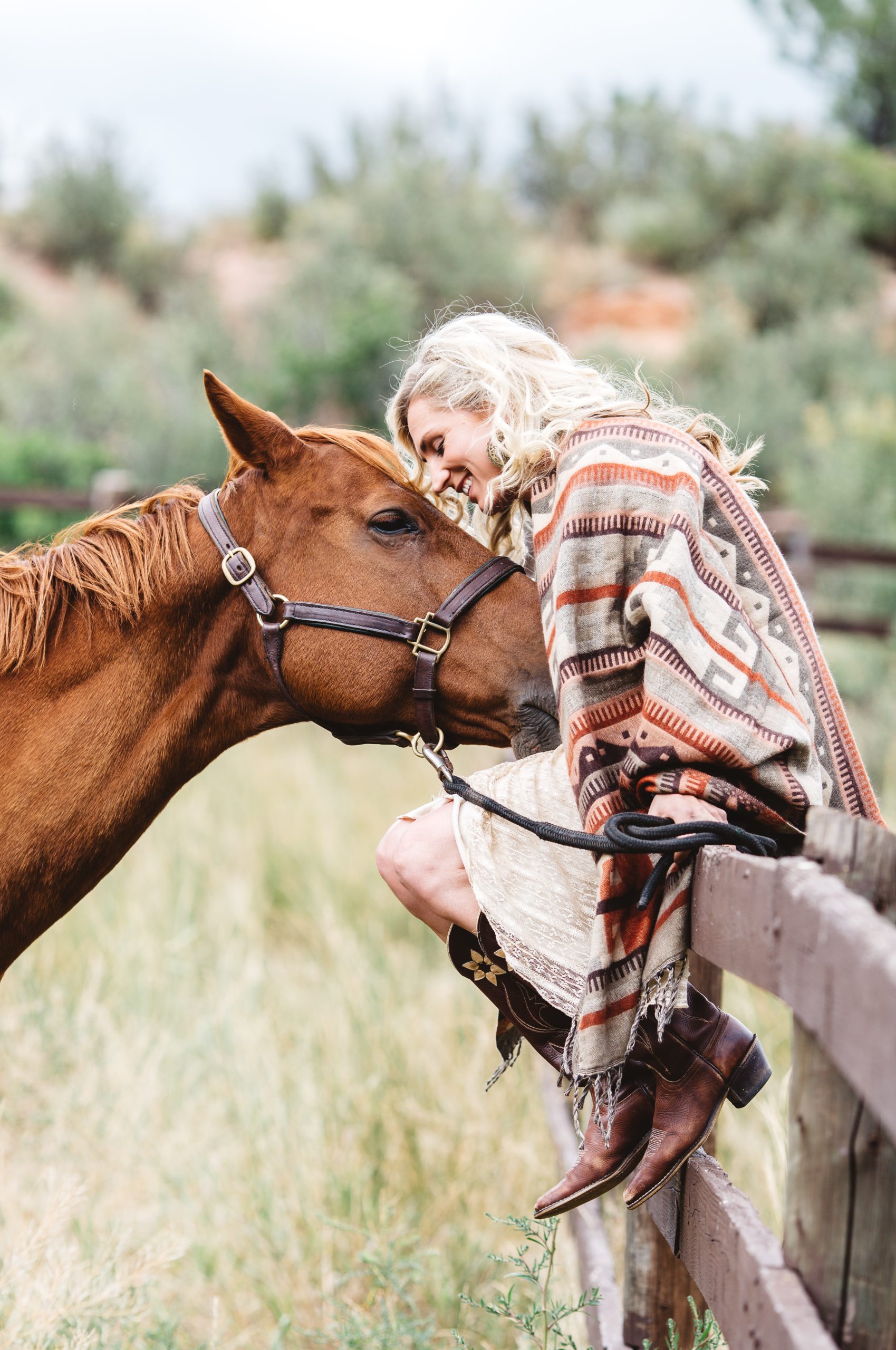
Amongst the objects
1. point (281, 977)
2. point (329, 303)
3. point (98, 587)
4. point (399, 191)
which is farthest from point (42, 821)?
point (399, 191)

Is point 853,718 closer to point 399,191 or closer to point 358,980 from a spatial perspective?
point 358,980

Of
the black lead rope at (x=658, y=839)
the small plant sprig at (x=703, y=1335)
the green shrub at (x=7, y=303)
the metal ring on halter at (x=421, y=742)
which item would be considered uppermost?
the black lead rope at (x=658, y=839)

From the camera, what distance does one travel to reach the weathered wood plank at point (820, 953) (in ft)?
2.94

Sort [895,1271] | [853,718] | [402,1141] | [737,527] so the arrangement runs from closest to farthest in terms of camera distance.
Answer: [895,1271]
[737,527]
[402,1141]
[853,718]

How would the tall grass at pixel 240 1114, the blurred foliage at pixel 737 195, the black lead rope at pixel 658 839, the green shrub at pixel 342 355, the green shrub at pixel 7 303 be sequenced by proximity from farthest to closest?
the blurred foliage at pixel 737 195 → the green shrub at pixel 7 303 → the green shrub at pixel 342 355 → the tall grass at pixel 240 1114 → the black lead rope at pixel 658 839

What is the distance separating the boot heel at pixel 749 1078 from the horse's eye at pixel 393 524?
1157 millimetres

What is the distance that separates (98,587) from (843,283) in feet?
58.9

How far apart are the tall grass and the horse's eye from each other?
1.64 metres

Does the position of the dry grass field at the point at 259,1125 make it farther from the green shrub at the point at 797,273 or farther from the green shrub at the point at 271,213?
the green shrub at the point at 271,213

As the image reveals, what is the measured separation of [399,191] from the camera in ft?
58.8

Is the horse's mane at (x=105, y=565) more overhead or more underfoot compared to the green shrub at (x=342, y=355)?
more overhead

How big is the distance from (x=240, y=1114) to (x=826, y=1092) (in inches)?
112

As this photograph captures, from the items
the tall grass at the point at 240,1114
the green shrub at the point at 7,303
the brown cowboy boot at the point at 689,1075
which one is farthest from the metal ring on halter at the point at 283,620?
the green shrub at the point at 7,303

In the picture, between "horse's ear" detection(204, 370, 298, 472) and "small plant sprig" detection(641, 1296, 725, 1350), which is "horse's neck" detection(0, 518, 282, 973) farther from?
"small plant sprig" detection(641, 1296, 725, 1350)
